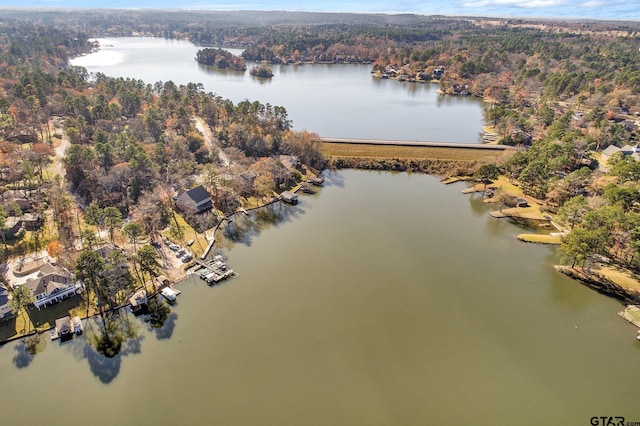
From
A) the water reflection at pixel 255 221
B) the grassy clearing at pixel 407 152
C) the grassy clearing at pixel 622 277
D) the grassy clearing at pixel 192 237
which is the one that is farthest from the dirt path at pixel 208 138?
the grassy clearing at pixel 622 277

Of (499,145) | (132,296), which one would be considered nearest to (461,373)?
(132,296)

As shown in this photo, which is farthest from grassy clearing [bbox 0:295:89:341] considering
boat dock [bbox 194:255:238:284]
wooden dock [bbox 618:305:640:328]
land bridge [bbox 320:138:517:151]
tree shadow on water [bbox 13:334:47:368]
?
land bridge [bbox 320:138:517:151]

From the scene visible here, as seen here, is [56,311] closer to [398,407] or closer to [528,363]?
[398,407]

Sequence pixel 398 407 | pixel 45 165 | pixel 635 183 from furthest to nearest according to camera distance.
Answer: pixel 45 165 → pixel 635 183 → pixel 398 407

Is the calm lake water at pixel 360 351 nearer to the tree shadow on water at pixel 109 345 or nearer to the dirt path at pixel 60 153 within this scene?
the tree shadow on water at pixel 109 345

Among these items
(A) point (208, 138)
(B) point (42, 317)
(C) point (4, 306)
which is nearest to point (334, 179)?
(A) point (208, 138)

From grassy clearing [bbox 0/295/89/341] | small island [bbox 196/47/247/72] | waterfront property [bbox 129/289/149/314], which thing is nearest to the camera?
grassy clearing [bbox 0/295/89/341]

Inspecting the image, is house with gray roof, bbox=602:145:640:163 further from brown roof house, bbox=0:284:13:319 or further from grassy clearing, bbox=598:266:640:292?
brown roof house, bbox=0:284:13:319

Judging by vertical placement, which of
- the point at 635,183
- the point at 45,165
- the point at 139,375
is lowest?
the point at 139,375
